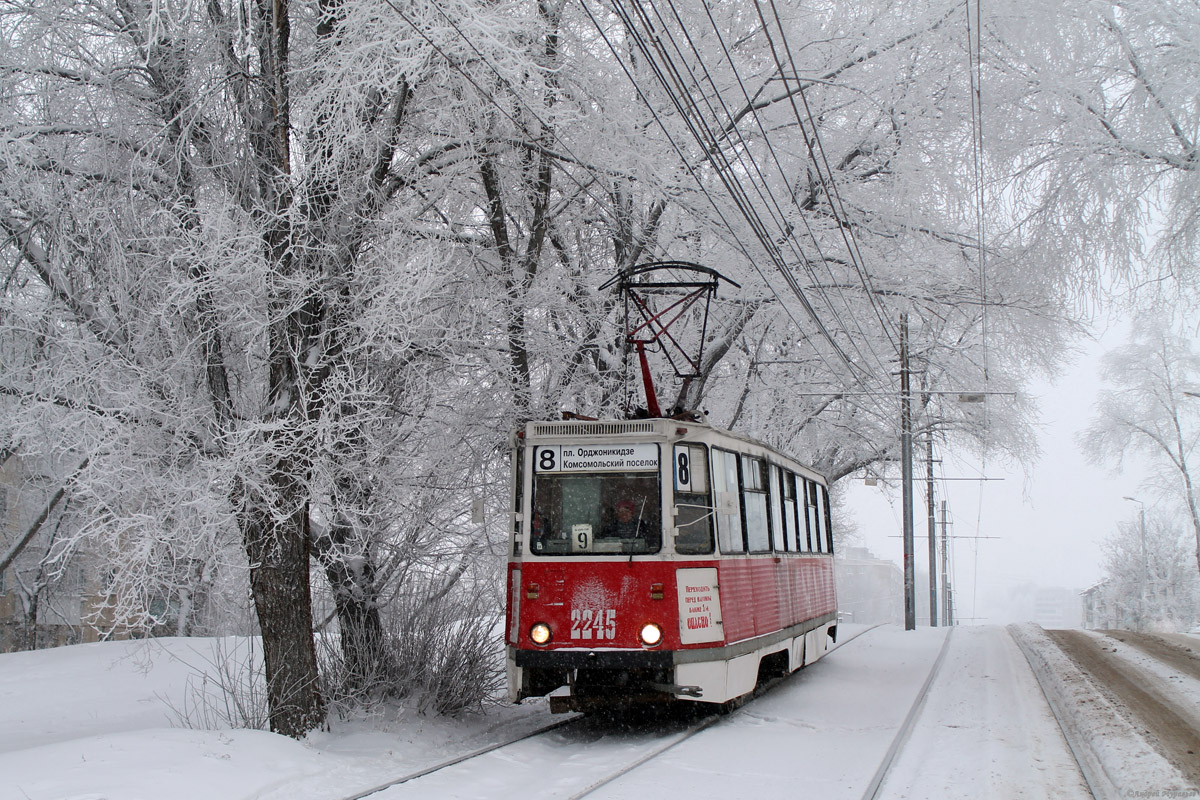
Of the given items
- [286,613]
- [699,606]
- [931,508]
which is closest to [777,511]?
[699,606]

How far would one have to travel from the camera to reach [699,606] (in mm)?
8773

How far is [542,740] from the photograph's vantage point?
8.77m

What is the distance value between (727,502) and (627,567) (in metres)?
1.10

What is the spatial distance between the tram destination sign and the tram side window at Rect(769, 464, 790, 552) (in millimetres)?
2603

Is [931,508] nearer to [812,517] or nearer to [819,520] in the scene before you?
[819,520]

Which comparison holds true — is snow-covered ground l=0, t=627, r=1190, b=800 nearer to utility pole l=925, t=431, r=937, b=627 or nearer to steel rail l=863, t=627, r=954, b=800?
steel rail l=863, t=627, r=954, b=800

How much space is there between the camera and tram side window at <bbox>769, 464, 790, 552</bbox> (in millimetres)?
11141

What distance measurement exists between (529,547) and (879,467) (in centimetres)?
2489

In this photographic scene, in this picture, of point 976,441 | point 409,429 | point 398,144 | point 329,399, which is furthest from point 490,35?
point 976,441

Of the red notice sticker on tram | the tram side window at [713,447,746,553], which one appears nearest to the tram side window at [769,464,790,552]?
the tram side window at [713,447,746,553]

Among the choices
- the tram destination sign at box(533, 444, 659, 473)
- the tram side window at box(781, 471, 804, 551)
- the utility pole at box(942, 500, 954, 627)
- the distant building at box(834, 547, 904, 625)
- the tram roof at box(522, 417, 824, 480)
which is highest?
the tram roof at box(522, 417, 824, 480)

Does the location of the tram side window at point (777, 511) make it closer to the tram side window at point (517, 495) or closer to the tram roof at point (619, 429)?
the tram roof at point (619, 429)

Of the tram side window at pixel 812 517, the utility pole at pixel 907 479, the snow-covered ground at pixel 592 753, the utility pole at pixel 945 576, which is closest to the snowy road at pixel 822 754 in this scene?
the snow-covered ground at pixel 592 753

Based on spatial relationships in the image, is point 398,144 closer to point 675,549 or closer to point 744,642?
point 675,549
